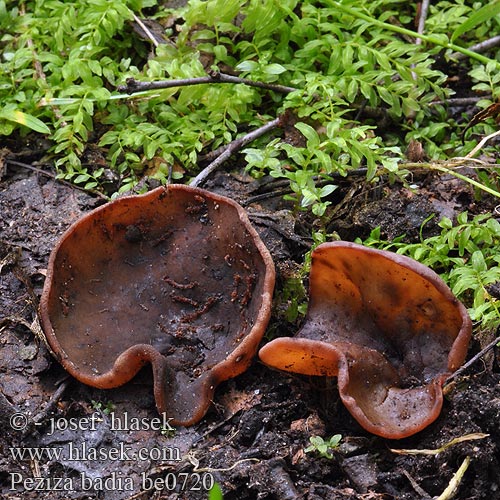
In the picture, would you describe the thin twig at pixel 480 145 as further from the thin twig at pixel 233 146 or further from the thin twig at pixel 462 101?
the thin twig at pixel 233 146

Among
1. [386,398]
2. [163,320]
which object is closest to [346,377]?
[386,398]

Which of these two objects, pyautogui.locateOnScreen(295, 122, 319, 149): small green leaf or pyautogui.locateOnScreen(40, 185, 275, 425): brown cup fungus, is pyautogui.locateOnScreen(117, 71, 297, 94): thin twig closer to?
pyautogui.locateOnScreen(295, 122, 319, 149): small green leaf

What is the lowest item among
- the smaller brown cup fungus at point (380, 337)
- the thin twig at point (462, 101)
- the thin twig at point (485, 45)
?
the smaller brown cup fungus at point (380, 337)

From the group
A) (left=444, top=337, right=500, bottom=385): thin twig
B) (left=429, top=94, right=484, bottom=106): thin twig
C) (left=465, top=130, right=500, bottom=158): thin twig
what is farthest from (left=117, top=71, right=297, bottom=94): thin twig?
(left=444, top=337, right=500, bottom=385): thin twig

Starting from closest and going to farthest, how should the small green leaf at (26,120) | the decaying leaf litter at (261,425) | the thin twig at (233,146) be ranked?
the decaying leaf litter at (261,425) → the thin twig at (233,146) → the small green leaf at (26,120)

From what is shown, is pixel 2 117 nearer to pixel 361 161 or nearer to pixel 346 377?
pixel 361 161

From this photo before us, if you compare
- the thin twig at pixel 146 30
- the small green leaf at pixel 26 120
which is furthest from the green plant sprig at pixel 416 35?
the small green leaf at pixel 26 120
